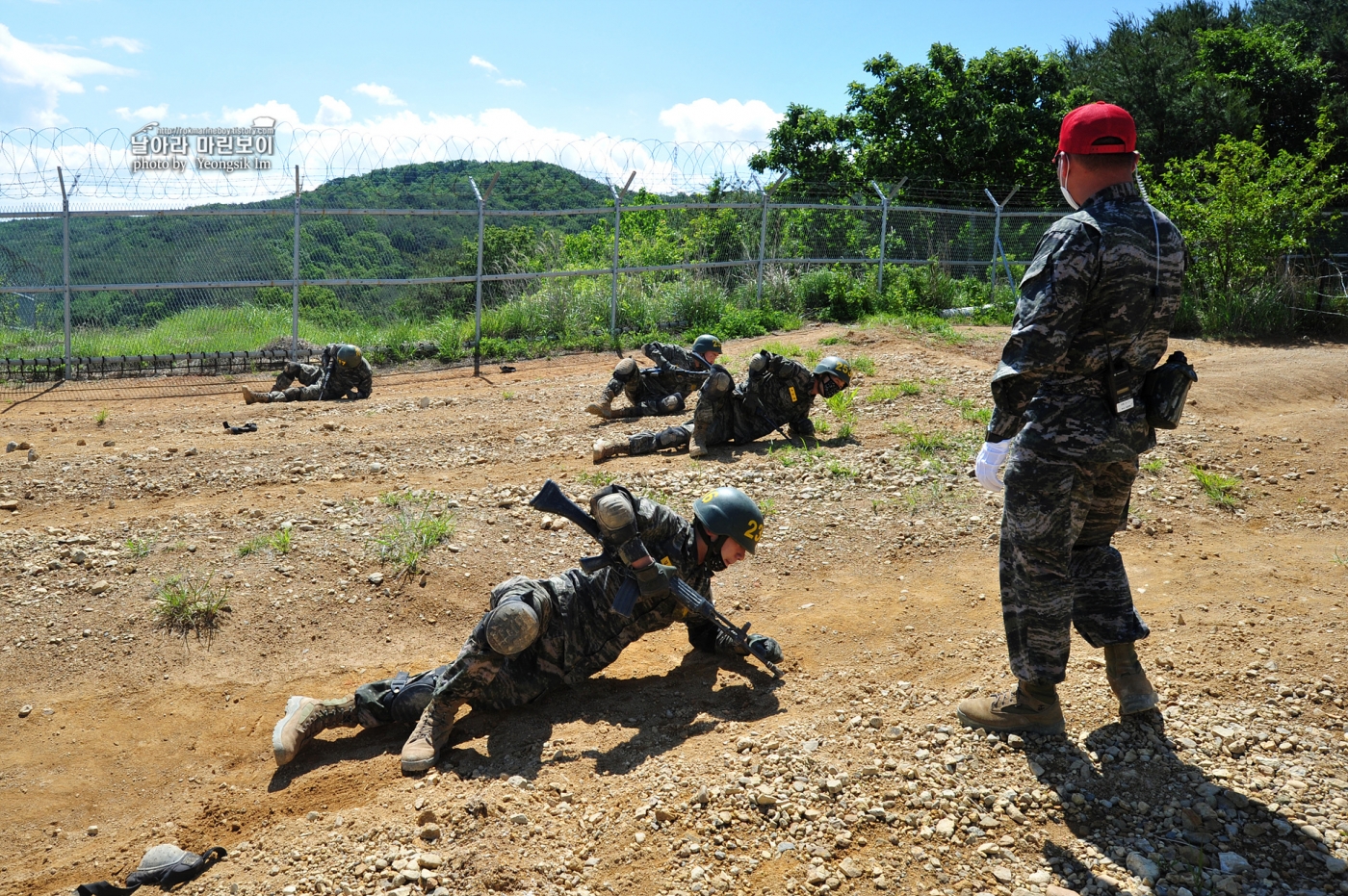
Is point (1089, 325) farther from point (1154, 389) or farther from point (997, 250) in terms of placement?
point (997, 250)

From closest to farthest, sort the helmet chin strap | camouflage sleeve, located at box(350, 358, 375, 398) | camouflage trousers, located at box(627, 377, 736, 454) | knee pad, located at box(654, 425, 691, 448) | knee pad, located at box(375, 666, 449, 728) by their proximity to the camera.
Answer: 1. knee pad, located at box(375, 666, 449, 728)
2. the helmet chin strap
3. camouflage trousers, located at box(627, 377, 736, 454)
4. knee pad, located at box(654, 425, 691, 448)
5. camouflage sleeve, located at box(350, 358, 375, 398)

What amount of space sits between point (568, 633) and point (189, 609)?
7.23 feet

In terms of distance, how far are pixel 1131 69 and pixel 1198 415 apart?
1546cm

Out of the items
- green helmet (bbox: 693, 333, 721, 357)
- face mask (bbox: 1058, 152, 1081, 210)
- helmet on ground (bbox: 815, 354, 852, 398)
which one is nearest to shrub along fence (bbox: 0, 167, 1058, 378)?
green helmet (bbox: 693, 333, 721, 357)

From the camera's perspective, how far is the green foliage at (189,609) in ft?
16.2

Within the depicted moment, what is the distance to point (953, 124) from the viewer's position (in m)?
19.2

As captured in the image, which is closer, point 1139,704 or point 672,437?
point 1139,704

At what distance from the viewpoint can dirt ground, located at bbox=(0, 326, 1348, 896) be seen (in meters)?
3.03

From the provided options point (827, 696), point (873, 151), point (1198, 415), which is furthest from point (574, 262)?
point (827, 696)

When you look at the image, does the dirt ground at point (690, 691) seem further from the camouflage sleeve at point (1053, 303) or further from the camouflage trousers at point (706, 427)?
the camouflage sleeve at point (1053, 303)

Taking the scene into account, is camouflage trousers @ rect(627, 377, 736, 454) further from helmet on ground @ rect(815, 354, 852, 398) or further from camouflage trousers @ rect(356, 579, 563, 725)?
camouflage trousers @ rect(356, 579, 563, 725)

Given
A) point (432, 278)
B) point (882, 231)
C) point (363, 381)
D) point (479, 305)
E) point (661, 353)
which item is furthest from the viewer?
point (882, 231)

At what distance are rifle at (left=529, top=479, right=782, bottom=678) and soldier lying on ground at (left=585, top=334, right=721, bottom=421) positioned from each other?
462cm

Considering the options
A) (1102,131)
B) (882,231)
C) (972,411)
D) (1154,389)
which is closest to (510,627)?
(1154,389)
